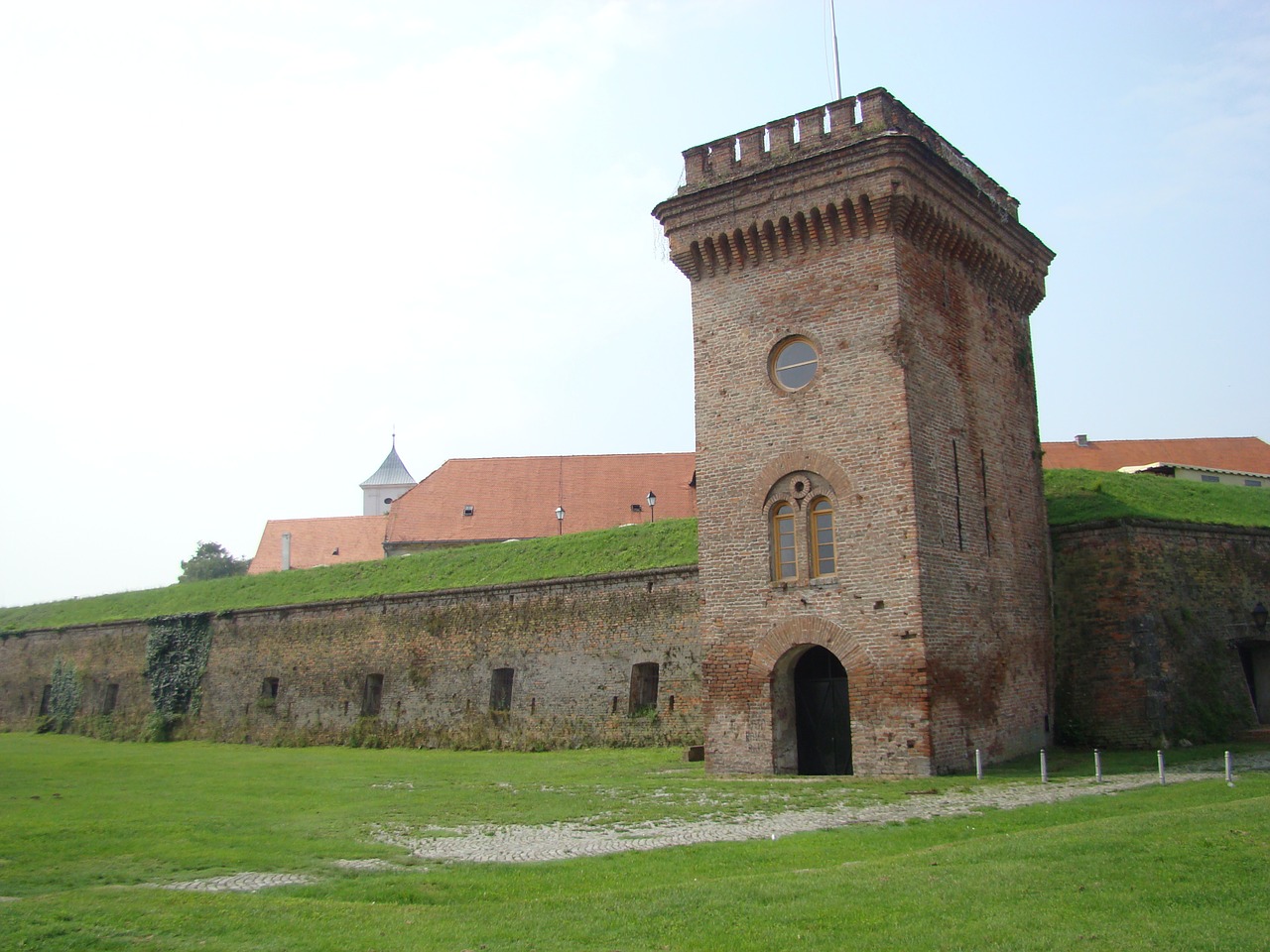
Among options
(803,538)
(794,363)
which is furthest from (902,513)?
(794,363)

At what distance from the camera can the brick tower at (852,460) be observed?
627 inches

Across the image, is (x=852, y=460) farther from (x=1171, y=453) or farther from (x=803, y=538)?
(x=1171, y=453)

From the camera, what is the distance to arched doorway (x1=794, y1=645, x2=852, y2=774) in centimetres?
1722

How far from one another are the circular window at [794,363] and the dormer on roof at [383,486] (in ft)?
230

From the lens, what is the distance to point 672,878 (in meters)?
9.00

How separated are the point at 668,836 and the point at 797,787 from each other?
13.5ft

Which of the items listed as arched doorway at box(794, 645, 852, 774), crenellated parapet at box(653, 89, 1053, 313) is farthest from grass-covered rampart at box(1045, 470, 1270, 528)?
arched doorway at box(794, 645, 852, 774)

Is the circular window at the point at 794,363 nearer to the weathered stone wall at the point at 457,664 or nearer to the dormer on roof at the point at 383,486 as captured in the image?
the weathered stone wall at the point at 457,664

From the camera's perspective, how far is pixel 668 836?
11.3 metres

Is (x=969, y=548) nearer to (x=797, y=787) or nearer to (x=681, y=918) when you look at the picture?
(x=797, y=787)

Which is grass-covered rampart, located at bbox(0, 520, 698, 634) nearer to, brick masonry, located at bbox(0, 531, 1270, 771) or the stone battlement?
brick masonry, located at bbox(0, 531, 1270, 771)

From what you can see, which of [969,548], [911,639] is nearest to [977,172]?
[969,548]

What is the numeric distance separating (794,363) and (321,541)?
46.8 metres

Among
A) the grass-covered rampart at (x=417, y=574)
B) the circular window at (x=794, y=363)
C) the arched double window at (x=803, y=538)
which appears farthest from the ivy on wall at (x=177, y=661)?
the circular window at (x=794, y=363)
